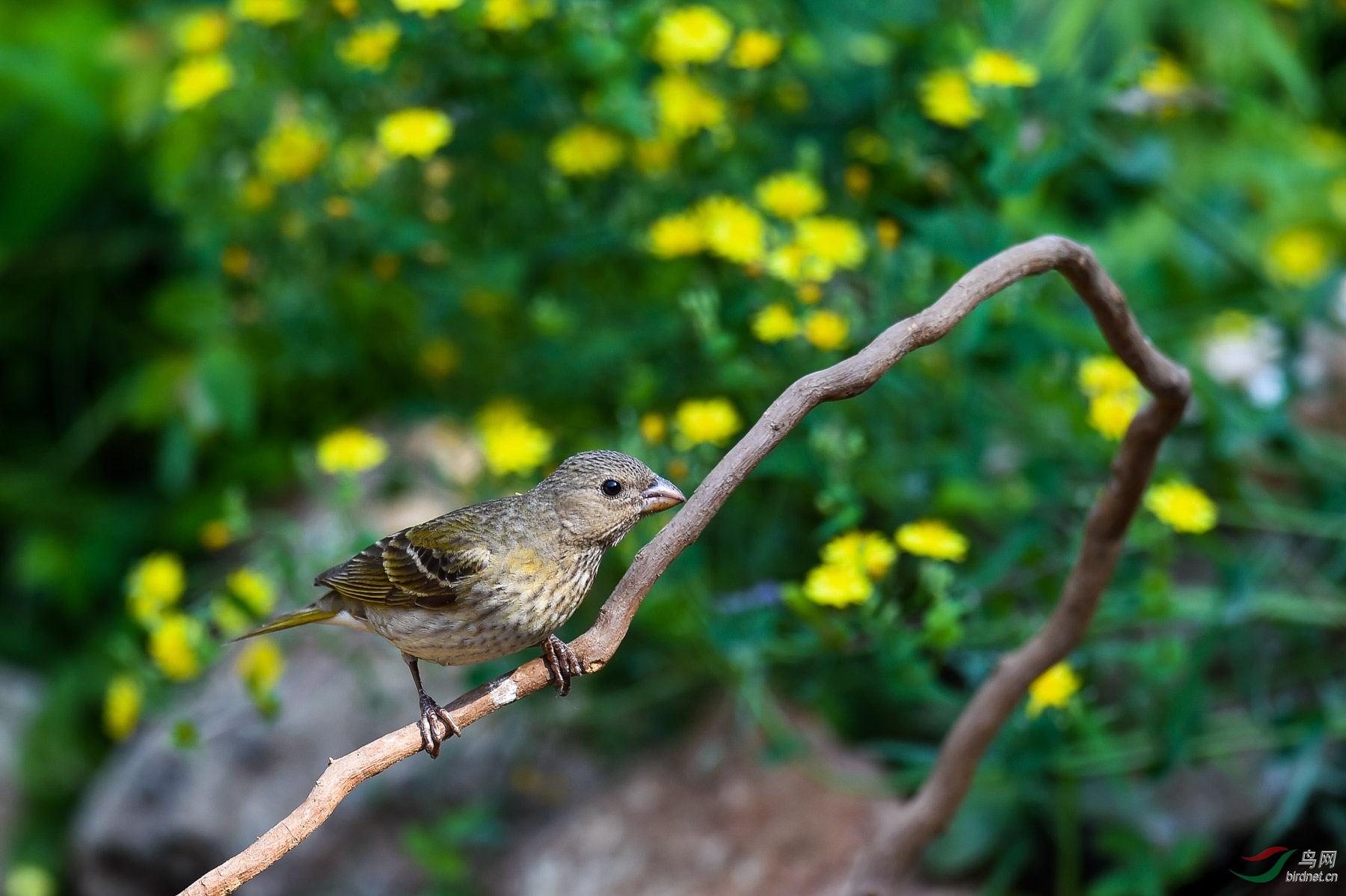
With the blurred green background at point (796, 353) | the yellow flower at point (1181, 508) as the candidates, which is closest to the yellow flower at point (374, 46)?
the blurred green background at point (796, 353)

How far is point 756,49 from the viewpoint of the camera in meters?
2.80

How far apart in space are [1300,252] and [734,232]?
252 centimetres

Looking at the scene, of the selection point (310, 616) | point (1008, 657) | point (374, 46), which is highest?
point (374, 46)

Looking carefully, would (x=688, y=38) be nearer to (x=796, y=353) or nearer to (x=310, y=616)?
(x=796, y=353)

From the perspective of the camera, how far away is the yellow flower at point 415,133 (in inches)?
106

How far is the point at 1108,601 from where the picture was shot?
2.60m

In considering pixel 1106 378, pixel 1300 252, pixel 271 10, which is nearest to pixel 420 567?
pixel 1106 378

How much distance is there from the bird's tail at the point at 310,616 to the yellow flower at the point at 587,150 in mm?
1350

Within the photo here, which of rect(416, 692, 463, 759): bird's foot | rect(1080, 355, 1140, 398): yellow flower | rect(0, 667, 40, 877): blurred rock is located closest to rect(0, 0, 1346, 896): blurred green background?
rect(1080, 355, 1140, 398): yellow flower

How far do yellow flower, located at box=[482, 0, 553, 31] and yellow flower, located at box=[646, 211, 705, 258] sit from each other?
501mm

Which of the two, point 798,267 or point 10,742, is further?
point 10,742

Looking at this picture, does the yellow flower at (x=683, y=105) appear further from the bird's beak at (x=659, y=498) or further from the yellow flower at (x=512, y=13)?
the bird's beak at (x=659, y=498)

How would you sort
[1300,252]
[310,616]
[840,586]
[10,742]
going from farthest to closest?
1. [10,742]
2. [1300,252]
3. [840,586]
4. [310,616]

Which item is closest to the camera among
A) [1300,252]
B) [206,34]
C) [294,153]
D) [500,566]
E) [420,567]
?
[500,566]
